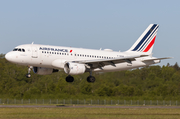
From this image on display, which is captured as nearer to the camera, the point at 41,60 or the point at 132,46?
the point at 41,60

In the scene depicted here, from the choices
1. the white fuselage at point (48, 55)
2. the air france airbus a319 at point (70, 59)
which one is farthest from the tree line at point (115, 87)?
the white fuselage at point (48, 55)

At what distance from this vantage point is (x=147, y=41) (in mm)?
57688

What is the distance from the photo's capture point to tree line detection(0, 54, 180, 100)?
221ft

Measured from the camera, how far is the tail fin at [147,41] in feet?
187

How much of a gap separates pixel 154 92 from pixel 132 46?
15161mm

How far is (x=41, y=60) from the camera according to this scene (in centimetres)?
4538

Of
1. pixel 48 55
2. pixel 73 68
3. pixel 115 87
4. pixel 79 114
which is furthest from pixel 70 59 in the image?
pixel 115 87

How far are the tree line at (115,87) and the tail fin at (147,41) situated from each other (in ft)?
34.1

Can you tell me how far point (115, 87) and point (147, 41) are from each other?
548 inches

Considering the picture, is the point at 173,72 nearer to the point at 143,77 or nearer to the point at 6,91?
the point at 143,77

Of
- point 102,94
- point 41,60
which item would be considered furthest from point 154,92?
point 41,60

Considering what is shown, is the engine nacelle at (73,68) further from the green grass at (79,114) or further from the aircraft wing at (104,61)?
the green grass at (79,114)

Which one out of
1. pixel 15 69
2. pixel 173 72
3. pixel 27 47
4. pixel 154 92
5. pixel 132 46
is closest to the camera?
pixel 27 47

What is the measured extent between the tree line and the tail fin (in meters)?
10.4
